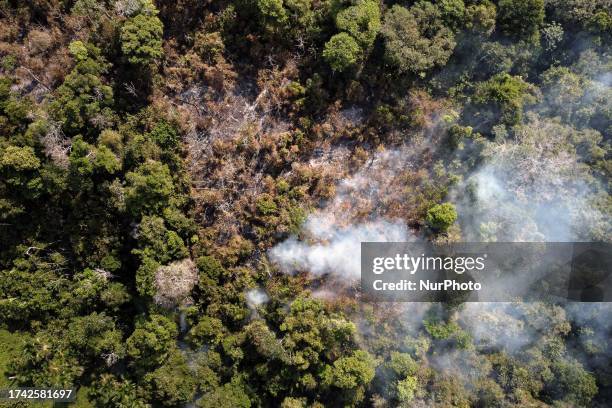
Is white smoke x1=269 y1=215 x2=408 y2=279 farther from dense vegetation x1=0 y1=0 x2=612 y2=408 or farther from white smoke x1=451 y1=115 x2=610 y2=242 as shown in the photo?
white smoke x1=451 y1=115 x2=610 y2=242

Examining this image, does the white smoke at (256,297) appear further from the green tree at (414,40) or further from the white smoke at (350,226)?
the green tree at (414,40)

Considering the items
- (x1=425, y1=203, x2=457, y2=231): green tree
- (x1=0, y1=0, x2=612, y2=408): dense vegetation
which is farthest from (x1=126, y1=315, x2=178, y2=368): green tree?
(x1=425, y1=203, x2=457, y2=231): green tree

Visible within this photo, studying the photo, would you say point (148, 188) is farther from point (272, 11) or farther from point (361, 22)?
point (361, 22)

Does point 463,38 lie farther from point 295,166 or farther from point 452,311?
point 452,311

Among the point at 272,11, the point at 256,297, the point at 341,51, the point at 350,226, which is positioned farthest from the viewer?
the point at 350,226

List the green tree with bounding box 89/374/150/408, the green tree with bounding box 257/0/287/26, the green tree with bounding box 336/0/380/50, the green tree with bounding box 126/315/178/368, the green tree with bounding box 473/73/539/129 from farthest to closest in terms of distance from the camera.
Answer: the green tree with bounding box 473/73/539/129 → the green tree with bounding box 89/374/150/408 → the green tree with bounding box 336/0/380/50 → the green tree with bounding box 126/315/178/368 → the green tree with bounding box 257/0/287/26

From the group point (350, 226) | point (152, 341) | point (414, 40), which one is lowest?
point (152, 341)

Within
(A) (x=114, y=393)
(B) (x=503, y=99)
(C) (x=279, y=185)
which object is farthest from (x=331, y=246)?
(A) (x=114, y=393)

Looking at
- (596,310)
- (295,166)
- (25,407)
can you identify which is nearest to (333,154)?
(295,166)
